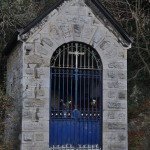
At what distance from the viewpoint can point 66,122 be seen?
428 inches

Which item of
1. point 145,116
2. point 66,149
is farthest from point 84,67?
point 145,116

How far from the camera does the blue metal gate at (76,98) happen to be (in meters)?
10.9

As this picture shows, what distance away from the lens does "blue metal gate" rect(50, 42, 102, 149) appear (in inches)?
427

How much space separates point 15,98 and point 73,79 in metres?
1.88

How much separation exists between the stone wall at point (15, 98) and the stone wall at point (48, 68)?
419mm

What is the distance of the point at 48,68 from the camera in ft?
35.5

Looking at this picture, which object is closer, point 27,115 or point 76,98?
point 27,115

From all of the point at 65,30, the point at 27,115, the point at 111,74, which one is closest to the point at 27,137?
the point at 27,115

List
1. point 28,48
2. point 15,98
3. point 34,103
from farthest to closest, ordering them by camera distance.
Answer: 1. point 15,98
2. point 28,48
3. point 34,103

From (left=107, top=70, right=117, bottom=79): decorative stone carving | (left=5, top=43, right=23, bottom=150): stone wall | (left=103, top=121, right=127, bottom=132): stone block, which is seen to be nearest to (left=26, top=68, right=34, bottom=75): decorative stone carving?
(left=5, top=43, right=23, bottom=150): stone wall

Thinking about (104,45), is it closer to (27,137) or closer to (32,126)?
(32,126)

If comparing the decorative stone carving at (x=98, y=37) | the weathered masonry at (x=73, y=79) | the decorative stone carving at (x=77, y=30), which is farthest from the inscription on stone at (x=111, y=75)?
the decorative stone carving at (x=77, y=30)

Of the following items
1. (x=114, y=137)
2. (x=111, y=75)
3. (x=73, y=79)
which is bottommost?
A: (x=114, y=137)

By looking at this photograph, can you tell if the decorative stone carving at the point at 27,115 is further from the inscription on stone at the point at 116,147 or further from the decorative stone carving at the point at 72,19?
the decorative stone carving at the point at 72,19
